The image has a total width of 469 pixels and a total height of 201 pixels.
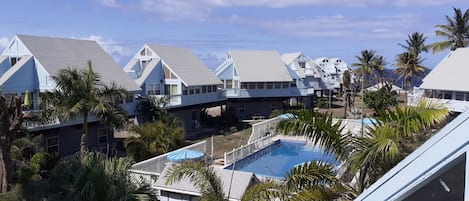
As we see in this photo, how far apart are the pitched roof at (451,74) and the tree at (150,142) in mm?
24028

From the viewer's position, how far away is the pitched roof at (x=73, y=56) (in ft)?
95.8

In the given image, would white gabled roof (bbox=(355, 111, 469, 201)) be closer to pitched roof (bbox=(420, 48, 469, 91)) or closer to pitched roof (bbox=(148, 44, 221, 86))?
pitched roof (bbox=(420, 48, 469, 91))

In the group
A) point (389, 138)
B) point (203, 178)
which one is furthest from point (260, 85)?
point (389, 138)

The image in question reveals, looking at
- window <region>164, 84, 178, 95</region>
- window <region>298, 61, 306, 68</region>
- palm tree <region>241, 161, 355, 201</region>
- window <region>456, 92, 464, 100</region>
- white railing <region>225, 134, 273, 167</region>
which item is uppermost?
window <region>298, 61, 306, 68</region>

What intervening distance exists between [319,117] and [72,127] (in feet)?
77.1

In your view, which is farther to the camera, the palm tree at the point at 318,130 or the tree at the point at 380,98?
the tree at the point at 380,98

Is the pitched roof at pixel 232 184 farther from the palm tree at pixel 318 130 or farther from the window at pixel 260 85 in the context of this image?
the window at pixel 260 85

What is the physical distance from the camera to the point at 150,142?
82.6 ft

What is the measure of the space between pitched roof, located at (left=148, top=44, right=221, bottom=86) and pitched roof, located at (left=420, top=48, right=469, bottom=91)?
20142mm

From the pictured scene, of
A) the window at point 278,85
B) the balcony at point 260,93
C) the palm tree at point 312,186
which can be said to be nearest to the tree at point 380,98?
the balcony at point 260,93

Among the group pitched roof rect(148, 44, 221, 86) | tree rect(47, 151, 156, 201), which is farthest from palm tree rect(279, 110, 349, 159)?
pitched roof rect(148, 44, 221, 86)

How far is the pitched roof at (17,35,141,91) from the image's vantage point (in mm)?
29203

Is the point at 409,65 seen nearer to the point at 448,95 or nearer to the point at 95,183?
the point at 448,95

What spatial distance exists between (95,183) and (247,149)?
1842cm
